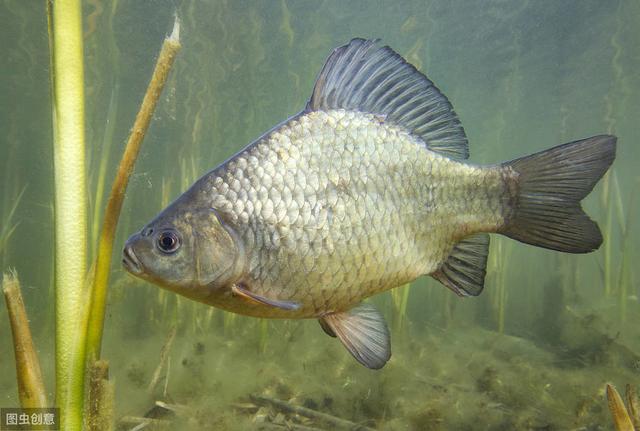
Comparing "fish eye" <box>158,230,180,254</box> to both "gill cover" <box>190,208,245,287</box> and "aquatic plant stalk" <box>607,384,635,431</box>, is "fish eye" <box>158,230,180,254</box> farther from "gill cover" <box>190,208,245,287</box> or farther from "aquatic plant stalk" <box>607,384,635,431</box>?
"aquatic plant stalk" <box>607,384,635,431</box>

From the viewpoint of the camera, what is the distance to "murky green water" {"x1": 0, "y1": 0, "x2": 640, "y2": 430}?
537 centimetres

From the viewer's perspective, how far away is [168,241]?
1.64 metres

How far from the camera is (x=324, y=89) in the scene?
1.97 meters

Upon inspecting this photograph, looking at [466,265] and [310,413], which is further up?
[466,265]

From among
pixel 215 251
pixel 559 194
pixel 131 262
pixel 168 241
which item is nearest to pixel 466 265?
pixel 559 194

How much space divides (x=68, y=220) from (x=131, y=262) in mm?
449

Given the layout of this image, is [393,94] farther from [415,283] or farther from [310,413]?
[415,283]

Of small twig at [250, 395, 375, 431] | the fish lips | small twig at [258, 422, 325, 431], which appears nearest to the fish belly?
the fish lips

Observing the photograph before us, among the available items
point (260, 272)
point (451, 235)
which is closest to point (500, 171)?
point (451, 235)

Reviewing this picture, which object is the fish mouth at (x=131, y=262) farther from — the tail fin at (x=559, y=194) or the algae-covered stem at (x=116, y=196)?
the tail fin at (x=559, y=194)

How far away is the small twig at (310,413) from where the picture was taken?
428 centimetres

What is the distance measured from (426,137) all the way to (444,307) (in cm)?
858

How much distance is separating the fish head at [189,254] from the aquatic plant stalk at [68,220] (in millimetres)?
396

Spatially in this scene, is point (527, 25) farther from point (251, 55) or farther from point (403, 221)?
point (403, 221)
